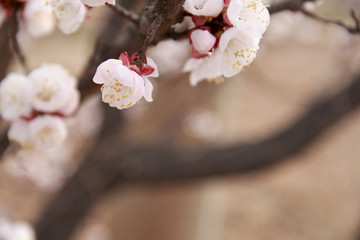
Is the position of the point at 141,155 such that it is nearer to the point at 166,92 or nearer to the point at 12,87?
the point at 166,92

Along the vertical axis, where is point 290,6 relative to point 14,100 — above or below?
above

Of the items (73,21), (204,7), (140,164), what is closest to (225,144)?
(140,164)

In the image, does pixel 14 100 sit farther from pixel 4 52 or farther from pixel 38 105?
pixel 4 52

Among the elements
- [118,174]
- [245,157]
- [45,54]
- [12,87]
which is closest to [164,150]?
[118,174]

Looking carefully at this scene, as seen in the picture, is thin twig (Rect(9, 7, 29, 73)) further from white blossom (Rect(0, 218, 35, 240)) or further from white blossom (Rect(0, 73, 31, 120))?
white blossom (Rect(0, 218, 35, 240))

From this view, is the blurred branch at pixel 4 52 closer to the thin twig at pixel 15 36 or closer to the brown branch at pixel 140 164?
the thin twig at pixel 15 36

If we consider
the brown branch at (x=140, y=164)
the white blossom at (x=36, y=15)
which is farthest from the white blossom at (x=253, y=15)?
the brown branch at (x=140, y=164)
